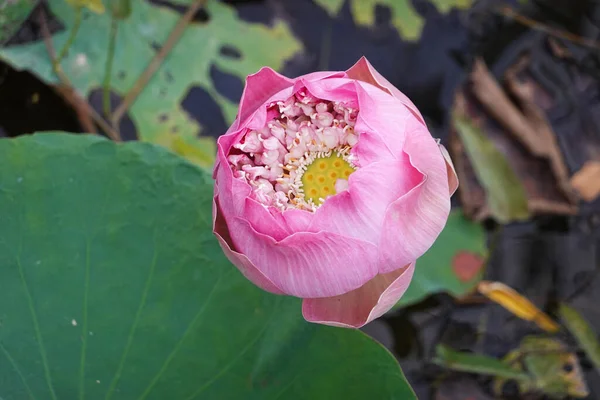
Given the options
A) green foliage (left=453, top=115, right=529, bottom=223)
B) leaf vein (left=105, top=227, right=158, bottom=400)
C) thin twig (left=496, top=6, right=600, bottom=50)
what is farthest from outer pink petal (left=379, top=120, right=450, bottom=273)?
thin twig (left=496, top=6, right=600, bottom=50)

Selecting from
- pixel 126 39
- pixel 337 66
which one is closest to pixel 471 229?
pixel 337 66

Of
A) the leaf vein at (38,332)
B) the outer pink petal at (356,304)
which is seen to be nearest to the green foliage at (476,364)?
the outer pink petal at (356,304)

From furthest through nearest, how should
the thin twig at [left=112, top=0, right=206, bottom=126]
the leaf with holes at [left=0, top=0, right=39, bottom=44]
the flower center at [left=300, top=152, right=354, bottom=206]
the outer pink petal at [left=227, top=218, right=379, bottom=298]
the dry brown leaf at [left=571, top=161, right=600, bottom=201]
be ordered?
the dry brown leaf at [left=571, top=161, right=600, bottom=201] < the thin twig at [left=112, top=0, right=206, bottom=126] < the leaf with holes at [left=0, top=0, right=39, bottom=44] < the flower center at [left=300, top=152, right=354, bottom=206] < the outer pink petal at [left=227, top=218, right=379, bottom=298]

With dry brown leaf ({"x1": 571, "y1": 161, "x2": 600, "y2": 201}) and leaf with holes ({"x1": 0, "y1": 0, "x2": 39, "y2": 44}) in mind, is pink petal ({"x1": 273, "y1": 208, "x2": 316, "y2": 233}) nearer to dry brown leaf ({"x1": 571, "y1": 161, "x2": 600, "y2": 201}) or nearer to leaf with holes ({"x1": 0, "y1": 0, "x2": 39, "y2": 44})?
leaf with holes ({"x1": 0, "y1": 0, "x2": 39, "y2": 44})

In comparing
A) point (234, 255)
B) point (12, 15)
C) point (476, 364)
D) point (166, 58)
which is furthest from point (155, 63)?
point (476, 364)

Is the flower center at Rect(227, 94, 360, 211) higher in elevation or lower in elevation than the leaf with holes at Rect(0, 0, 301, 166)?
higher

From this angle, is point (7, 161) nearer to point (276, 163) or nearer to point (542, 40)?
point (276, 163)
